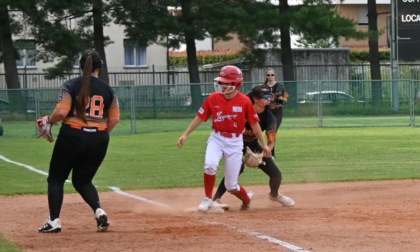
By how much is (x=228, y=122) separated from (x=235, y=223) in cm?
156

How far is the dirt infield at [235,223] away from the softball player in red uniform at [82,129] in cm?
40

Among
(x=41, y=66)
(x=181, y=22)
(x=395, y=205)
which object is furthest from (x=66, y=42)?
(x=395, y=205)

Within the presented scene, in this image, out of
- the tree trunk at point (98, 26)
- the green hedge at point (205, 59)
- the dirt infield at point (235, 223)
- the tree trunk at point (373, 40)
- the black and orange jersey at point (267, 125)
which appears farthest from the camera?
the green hedge at point (205, 59)

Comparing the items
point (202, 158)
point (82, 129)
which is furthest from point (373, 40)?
point (82, 129)

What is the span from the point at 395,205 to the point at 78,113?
15.3 ft

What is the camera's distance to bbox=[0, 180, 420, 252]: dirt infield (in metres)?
9.28

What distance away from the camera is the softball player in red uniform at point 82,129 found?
10.3 m

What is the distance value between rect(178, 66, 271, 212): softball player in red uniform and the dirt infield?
0.54 metres

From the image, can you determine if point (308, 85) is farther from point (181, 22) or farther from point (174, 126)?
point (181, 22)

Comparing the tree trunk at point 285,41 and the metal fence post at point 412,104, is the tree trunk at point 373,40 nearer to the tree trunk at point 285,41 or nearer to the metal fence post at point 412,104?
the tree trunk at point 285,41

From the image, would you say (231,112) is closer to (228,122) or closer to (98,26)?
(228,122)

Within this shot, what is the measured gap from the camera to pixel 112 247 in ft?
30.4

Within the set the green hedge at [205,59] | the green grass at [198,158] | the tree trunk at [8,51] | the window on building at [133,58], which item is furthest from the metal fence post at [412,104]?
the window on building at [133,58]

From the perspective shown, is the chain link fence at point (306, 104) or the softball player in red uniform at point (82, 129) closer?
the softball player in red uniform at point (82, 129)
